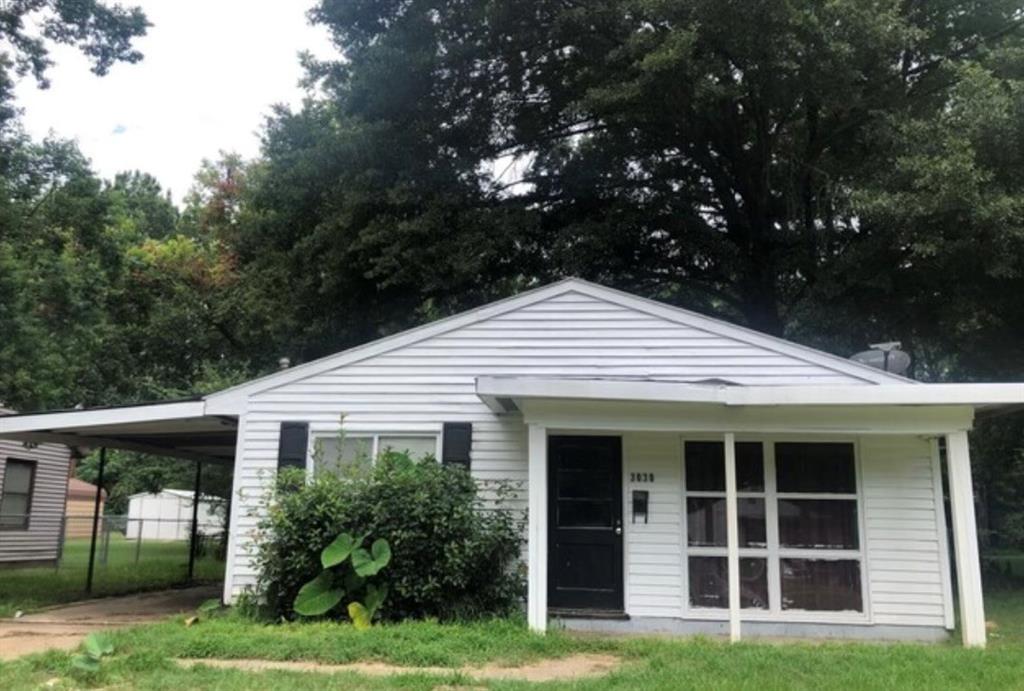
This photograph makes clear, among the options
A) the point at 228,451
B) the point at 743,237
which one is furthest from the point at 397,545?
the point at 743,237

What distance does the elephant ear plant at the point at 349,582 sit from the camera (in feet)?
26.8

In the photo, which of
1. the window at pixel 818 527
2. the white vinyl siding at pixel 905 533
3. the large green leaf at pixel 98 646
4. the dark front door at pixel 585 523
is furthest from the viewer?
the dark front door at pixel 585 523

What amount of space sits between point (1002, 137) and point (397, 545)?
955cm

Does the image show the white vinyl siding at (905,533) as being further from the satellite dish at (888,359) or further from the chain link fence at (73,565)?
the chain link fence at (73,565)

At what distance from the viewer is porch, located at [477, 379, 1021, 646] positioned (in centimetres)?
805

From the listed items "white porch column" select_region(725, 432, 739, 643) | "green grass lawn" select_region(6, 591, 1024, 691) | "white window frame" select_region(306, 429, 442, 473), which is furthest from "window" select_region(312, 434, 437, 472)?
"white porch column" select_region(725, 432, 739, 643)

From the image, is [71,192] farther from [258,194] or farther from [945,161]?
[945,161]

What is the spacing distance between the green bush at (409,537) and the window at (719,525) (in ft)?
6.34

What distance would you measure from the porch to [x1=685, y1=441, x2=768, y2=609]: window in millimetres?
12

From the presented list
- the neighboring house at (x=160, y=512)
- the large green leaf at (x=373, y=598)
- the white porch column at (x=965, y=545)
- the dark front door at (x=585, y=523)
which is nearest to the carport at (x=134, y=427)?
the large green leaf at (x=373, y=598)

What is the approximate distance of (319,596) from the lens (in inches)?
329

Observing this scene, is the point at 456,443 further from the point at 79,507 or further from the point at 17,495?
the point at 79,507

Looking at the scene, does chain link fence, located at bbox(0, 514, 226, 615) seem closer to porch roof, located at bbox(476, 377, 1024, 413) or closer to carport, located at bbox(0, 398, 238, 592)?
carport, located at bbox(0, 398, 238, 592)

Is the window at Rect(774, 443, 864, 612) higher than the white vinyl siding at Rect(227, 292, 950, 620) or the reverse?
the reverse
